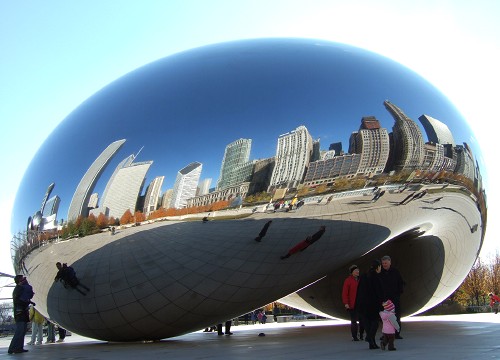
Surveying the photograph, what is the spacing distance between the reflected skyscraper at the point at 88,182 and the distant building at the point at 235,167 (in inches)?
56.6

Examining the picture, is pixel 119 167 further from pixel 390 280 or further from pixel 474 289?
pixel 474 289

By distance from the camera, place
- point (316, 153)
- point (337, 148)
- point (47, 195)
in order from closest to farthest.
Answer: point (316, 153) → point (337, 148) → point (47, 195)

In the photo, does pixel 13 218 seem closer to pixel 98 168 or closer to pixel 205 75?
pixel 98 168

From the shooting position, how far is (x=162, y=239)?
6.54 m

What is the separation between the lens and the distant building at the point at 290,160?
21.2ft

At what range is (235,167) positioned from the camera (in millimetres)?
6461

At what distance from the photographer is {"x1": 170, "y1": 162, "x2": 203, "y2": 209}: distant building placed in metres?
6.40

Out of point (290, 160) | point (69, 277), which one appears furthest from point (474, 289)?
point (69, 277)

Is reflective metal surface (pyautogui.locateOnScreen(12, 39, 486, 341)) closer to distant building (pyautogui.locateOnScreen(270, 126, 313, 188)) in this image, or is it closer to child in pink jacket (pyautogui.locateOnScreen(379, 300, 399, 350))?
distant building (pyautogui.locateOnScreen(270, 126, 313, 188))

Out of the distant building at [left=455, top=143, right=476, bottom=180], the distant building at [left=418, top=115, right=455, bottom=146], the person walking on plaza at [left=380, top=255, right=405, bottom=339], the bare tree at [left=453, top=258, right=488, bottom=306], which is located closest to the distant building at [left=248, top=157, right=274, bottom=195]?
the person walking on plaza at [left=380, top=255, right=405, bottom=339]

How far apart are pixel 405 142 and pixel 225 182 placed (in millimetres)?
2548

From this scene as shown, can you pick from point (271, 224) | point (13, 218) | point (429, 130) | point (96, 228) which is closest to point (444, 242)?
point (429, 130)

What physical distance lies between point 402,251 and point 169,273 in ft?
15.9

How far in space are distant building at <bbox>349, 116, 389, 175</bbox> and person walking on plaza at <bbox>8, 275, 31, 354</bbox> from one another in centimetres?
507
